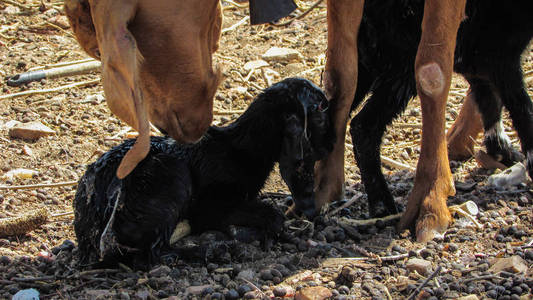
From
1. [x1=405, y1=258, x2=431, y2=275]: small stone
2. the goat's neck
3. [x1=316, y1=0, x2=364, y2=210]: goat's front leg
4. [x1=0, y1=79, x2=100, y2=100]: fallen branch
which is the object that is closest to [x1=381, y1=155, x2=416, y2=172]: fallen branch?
[x1=316, y1=0, x2=364, y2=210]: goat's front leg

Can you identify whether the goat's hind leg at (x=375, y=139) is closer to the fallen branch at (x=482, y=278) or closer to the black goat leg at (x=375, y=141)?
the black goat leg at (x=375, y=141)

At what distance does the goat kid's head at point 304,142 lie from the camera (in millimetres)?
3814

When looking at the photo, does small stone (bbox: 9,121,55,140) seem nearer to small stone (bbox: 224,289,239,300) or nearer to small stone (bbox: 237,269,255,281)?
small stone (bbox: 237,269,255,281)

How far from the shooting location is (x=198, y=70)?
10.9ft

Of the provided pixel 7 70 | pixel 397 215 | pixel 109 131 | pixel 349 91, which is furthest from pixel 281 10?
pixel 7 70

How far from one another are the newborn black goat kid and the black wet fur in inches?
13.5

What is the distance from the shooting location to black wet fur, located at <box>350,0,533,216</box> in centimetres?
410

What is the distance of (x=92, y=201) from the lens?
3.52 meters

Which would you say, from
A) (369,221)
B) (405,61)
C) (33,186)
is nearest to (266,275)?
(369,221)

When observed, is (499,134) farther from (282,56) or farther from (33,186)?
(33,186)

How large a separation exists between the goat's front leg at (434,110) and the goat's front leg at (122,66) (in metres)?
1.59

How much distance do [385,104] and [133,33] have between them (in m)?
1.70

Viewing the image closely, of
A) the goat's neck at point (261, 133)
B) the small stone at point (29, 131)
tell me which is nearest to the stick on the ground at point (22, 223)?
the goat's neck at point (261, 133)

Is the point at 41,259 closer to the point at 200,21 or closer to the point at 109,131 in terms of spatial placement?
the point at 200,21
